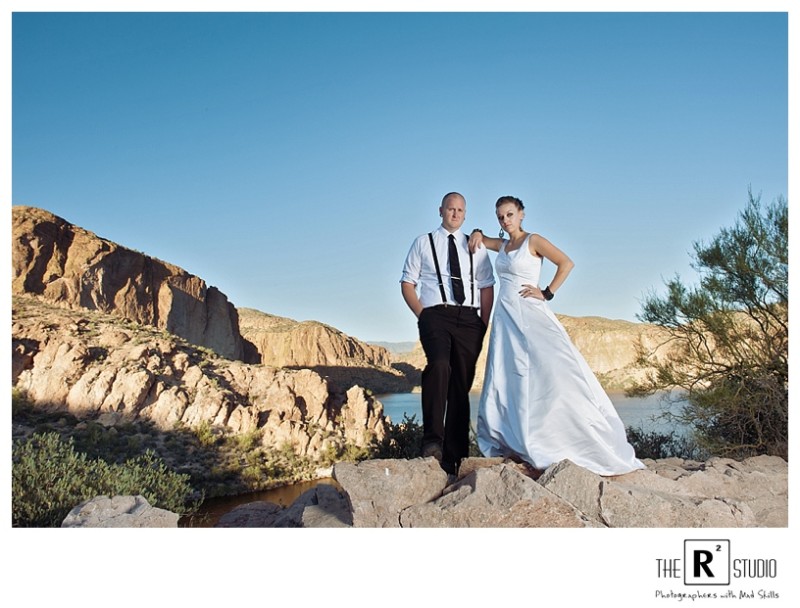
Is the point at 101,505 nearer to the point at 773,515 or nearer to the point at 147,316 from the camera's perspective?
the point at 773,515

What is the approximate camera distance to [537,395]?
521cm

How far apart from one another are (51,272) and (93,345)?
15394 millimetres

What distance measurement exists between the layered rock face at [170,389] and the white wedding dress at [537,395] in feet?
47.5

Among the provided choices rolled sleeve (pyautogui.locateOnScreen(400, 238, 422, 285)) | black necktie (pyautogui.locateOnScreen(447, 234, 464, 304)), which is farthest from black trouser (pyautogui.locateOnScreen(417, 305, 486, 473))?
rolled sleeve (pyautogui.locateOnScreen(400, 238, 422, 285))

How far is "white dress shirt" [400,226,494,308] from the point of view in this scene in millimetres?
5691

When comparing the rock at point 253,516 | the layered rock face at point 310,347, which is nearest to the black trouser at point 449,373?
the rock at point 253,516

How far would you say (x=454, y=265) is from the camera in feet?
18.7

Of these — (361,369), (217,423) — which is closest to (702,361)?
(217,423)

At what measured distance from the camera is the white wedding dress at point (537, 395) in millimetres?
5047

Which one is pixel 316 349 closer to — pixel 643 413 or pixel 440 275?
pixel 643 413

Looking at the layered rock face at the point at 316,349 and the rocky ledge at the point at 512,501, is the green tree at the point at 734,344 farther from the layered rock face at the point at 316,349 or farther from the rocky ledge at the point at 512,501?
the layered rock face at the point at 316,349

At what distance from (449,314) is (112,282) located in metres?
46.4

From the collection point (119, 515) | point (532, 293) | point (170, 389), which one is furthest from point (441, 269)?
point (170, 389)

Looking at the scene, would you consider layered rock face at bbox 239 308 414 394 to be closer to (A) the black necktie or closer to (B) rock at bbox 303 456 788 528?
(A) the black necktie
